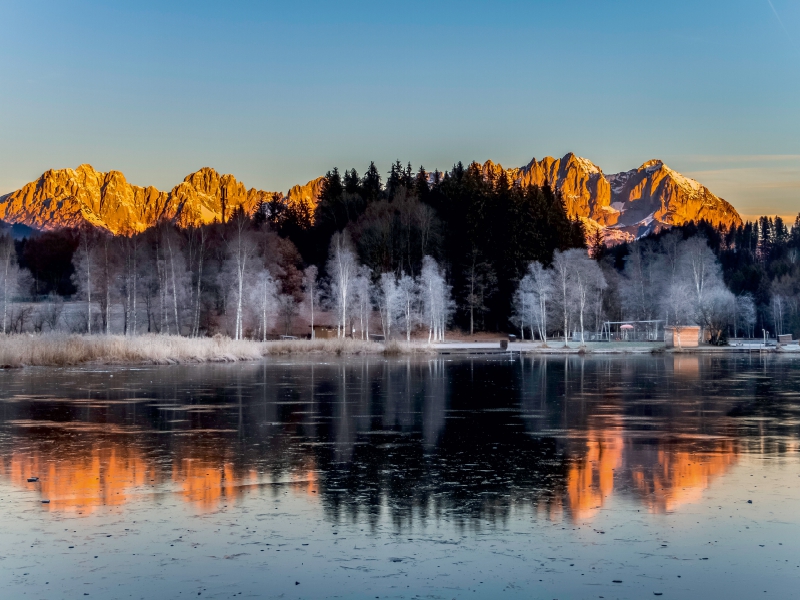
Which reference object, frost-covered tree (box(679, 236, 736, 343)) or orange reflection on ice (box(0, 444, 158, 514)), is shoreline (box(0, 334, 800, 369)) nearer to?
orange reflection on ice (box(0, 444, 158, 514))

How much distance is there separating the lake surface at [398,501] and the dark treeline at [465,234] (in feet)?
275

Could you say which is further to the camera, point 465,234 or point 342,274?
point 465,234

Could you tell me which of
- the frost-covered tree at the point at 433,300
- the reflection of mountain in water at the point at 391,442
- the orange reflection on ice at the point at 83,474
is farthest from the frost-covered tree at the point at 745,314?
the orange reflection on ice at the point at 83,474

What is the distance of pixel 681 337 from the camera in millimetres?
76812

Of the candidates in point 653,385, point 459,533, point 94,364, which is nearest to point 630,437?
point 459,533

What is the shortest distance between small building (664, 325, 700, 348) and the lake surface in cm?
5318

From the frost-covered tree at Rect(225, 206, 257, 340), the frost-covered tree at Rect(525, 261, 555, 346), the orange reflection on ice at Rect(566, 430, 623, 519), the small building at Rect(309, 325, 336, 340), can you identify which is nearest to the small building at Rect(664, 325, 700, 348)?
the frost-covered tree at Rect(525, 261, 555, 346)

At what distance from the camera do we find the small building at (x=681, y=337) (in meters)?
76.2

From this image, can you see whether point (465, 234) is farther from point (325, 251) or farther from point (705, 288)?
point (705, 288)

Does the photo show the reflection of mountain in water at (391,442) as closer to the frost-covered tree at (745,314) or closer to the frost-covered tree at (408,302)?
the frost-covered tree at (408,302)

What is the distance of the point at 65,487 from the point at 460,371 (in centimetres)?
3336

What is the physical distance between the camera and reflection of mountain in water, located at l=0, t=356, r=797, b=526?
1188cm

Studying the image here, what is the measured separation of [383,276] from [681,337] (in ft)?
111

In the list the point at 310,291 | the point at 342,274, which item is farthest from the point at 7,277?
the point at 342,274
